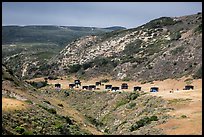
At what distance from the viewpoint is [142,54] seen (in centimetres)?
10362

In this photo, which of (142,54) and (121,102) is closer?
(121,102)

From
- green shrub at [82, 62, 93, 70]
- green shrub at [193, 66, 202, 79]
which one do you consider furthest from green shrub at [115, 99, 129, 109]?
green shrub at [82, 62, 93, 70]

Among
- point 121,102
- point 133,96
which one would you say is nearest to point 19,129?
point 121,102

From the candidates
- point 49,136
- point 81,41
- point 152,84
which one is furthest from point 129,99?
point 81,41

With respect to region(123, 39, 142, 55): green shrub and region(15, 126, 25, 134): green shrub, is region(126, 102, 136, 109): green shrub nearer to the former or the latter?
region(15, 126, 25, 134): green shrub

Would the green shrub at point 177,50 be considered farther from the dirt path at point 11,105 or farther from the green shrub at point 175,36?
the dirt path at point 11,105

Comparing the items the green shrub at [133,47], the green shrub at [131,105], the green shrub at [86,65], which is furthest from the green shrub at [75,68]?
the green shrub at [131,105]

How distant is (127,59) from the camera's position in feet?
336

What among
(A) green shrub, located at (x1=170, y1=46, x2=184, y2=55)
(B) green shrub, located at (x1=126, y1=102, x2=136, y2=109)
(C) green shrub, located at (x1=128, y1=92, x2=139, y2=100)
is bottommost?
(B) green shrub, located at (x1=126, y1=102, x2=136, y2=109)

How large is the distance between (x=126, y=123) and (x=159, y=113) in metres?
3.86

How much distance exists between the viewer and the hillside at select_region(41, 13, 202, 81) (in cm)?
8700

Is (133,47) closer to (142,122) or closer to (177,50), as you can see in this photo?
(177,50)

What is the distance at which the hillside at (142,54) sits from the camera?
8700 centimetres

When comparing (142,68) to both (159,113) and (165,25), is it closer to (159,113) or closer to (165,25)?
(165,25)
